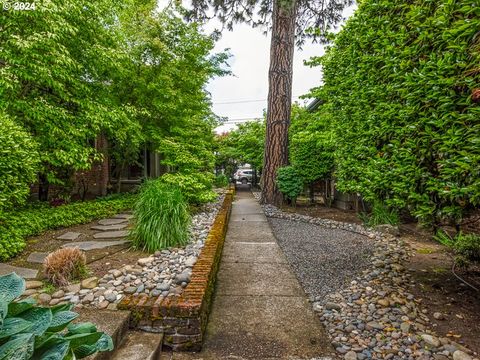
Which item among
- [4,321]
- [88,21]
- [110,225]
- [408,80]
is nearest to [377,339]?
[408,80]

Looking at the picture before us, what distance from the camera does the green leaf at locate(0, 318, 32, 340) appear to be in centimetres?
74

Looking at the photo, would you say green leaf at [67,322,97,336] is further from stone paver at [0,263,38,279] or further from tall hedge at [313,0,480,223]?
stone paver at [0,263,38,279]

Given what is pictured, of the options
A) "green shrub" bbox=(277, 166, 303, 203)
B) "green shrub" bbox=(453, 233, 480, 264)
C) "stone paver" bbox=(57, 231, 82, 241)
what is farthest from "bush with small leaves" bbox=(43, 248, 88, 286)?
"green shrub" bbox=(277, 166, 303, 203)

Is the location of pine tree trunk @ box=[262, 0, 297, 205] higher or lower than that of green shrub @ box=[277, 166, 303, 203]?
higher

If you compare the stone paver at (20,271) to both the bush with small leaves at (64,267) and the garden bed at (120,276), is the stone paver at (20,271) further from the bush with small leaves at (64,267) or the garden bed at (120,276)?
the bush with small leaves at (64,267)

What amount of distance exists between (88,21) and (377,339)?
21.6ft

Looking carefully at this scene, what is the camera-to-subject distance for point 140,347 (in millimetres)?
1897

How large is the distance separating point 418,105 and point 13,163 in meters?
4.60

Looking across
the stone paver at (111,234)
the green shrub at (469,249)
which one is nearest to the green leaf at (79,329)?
the stone paver at (111,234)

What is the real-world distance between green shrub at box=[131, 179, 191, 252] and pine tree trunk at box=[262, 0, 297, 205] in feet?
17.1

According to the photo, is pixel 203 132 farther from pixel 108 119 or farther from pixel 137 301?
pixel 137 301

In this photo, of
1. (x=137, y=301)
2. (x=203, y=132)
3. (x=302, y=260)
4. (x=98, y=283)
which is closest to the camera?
(x=137, y=301)

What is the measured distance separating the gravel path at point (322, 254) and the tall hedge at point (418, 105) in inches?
43.4

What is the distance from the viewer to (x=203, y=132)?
21.2 ft
